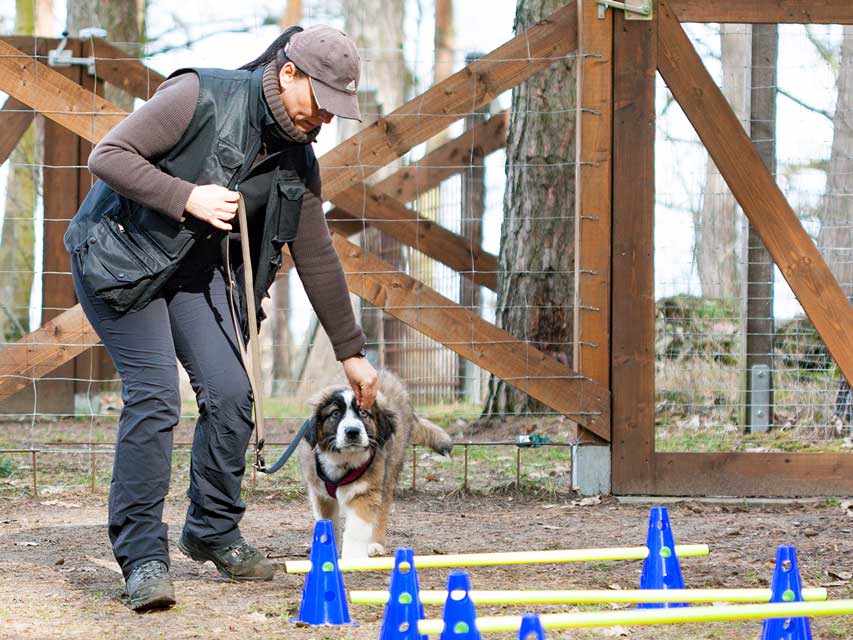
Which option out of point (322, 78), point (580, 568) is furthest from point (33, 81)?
point (580, 568)

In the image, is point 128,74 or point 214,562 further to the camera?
point 128,74

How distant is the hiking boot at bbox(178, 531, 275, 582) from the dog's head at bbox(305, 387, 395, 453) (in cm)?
111

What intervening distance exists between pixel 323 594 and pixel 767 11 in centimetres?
439

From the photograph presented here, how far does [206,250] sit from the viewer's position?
13.5 feet

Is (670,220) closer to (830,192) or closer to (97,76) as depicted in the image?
(830,192)

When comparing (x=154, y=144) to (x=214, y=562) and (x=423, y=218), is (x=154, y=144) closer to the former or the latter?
(x=214, y=562)

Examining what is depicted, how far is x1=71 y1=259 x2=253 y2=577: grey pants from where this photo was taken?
12.7 ft

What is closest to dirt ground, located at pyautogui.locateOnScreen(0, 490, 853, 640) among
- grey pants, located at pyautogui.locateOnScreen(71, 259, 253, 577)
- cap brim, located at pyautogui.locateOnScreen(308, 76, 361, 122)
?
grey pants, located at pyautogui.locateOnScreen(71, 259, 253, 577)

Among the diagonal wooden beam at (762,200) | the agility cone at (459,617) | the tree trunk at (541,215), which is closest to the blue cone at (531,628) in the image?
the agility cone at (459,617)

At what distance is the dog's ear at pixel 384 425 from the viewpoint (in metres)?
5.63

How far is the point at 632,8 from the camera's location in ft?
21.0

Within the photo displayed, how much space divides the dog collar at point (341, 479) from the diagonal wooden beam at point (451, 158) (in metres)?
4.65

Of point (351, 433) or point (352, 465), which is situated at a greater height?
point (351, 433)

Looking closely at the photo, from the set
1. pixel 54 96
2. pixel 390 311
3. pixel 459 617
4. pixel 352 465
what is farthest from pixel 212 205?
pixel 54 96
